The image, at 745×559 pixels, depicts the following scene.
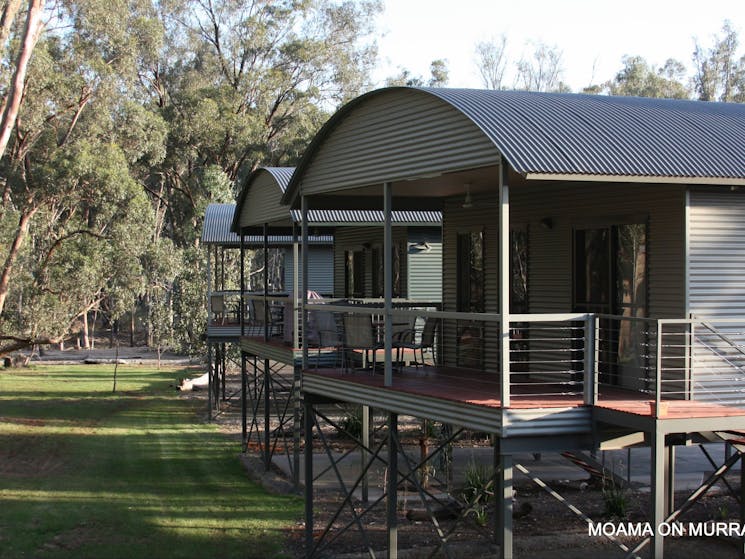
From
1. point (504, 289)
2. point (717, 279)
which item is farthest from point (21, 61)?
point (717, 279)

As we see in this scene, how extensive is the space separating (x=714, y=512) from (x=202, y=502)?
8601 millimetres

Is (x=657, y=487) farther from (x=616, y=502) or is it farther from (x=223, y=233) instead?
(x=223, y=233)

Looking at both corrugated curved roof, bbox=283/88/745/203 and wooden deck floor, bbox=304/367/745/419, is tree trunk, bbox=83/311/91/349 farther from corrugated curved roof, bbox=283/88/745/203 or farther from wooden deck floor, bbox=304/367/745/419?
corrugated curved roof, bbox=283/88/745/203

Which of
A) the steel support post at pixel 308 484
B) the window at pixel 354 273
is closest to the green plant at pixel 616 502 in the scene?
the steel support post at pixel 308 484

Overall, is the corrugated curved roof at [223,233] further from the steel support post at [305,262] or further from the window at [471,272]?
the steel support post at [305,262]

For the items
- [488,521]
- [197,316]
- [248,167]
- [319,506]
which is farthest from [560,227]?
[248,167]

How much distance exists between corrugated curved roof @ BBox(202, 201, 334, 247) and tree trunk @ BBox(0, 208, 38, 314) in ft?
39.8

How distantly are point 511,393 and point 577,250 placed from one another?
8.74ft

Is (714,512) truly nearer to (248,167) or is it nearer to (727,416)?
(727,416)

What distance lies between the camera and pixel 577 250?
12.0 metres

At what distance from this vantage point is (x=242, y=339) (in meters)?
20.5

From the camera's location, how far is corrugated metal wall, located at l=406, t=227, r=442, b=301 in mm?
20875

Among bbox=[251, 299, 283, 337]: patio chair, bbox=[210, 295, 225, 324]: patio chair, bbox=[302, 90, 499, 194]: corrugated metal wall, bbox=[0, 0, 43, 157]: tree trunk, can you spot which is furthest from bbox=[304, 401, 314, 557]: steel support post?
bbox=[210, 295, 225, 324]: patio chair

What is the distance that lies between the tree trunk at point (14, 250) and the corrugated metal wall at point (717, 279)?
30749mm
